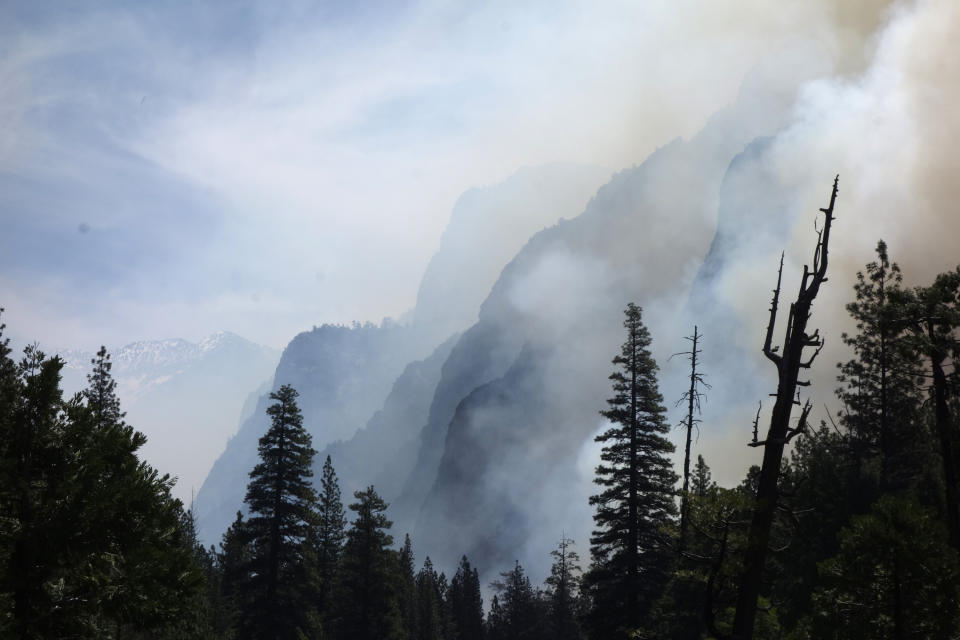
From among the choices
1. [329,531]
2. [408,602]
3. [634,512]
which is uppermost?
[329,531]

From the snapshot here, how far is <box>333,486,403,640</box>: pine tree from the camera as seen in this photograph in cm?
3988

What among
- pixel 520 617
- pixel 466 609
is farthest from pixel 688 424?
pixel 466 609

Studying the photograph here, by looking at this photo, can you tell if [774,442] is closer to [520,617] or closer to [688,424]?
[688,424]

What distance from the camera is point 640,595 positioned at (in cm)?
3123

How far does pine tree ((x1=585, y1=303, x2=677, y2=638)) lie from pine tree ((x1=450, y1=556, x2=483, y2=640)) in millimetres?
53895

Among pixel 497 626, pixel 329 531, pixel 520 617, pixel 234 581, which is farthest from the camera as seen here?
pixel 497 626

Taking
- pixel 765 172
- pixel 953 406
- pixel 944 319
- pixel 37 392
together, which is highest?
pixel 765 172

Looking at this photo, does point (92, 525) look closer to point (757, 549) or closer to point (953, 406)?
point (757, 549)

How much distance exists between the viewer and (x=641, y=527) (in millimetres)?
31453

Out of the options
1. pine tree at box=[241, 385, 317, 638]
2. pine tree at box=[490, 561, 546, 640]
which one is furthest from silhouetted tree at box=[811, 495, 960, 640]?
pine tree at box=[490, 561, 546, 640]

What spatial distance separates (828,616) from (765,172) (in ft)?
568

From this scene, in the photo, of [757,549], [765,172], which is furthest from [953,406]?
[765,172]

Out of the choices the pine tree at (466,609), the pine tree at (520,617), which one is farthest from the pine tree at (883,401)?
the pine tree at (466,609)

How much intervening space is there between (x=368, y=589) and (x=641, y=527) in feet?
56.4
